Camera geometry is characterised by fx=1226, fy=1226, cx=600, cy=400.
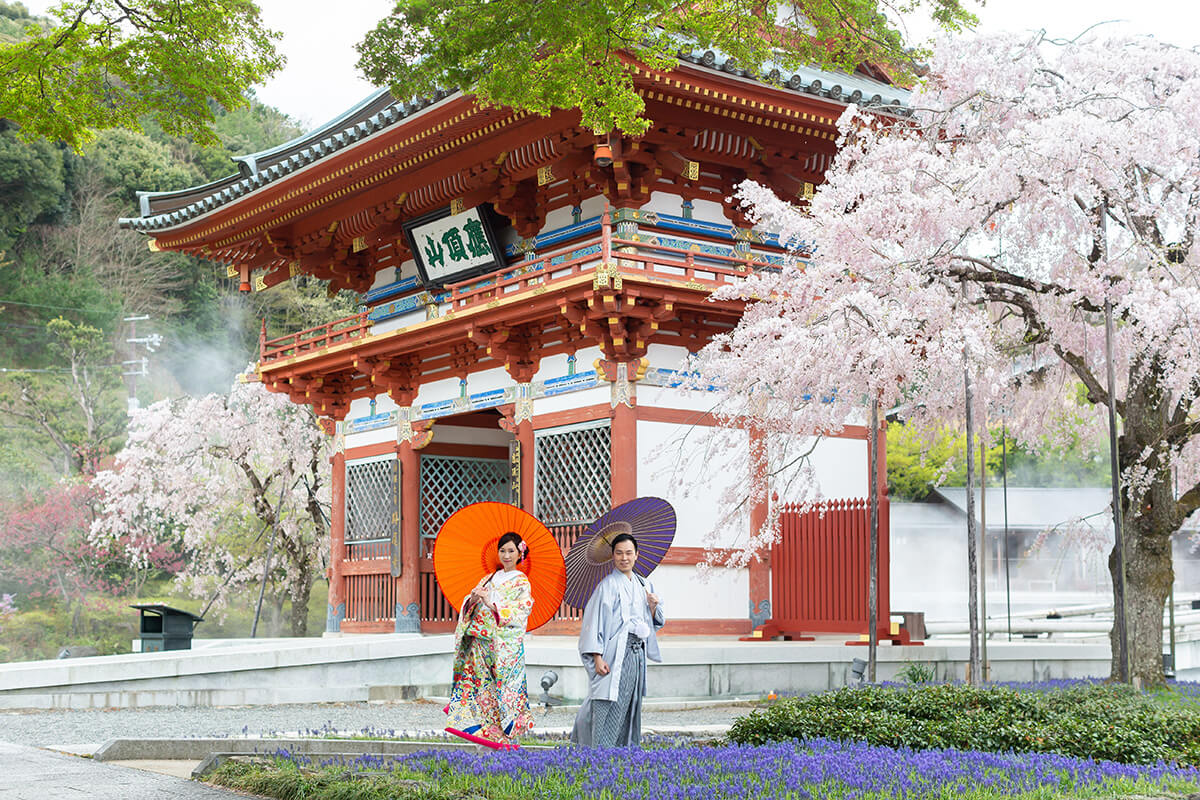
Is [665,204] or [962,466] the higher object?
[665,204]

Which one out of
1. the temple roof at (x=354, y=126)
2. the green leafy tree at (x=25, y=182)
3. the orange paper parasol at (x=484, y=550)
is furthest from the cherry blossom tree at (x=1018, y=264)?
the green leafy tree at (x=25, y=182)

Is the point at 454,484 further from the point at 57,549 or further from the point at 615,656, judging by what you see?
the point at 57,549

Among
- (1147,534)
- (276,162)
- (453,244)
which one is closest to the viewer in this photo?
(1147,534)

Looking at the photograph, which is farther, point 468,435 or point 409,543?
point 468,435

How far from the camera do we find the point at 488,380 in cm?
1881

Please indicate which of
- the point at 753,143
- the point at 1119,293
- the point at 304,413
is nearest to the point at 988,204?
the point at 1119,293

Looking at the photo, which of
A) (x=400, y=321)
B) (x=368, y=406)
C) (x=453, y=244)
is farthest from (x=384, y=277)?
(x=453, y=244)

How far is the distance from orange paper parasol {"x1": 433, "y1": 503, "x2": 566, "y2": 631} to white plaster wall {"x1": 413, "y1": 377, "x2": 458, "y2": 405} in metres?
10.8

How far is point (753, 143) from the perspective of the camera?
17000 mm

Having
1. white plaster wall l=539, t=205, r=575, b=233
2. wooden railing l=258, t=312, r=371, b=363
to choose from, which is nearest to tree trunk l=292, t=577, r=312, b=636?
wooden railing l=258, t=312, r=371, b=363

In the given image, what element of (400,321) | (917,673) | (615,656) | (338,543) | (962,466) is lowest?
(917,673)

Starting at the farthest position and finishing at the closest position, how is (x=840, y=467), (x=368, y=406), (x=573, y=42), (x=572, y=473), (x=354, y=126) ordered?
(x=368, y=406), (x=354, y=126), (x=840, y=467), (x=572, y=473), (x=573, y=42)

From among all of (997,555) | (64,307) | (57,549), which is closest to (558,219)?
(57,549)

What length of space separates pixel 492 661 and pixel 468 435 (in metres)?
12.7
